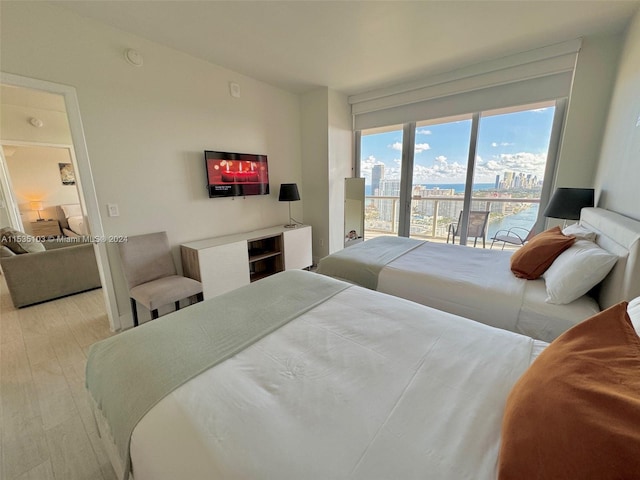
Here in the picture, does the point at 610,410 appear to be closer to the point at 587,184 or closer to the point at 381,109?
the point at 587,184

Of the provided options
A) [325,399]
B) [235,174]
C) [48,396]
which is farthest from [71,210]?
[325,399]

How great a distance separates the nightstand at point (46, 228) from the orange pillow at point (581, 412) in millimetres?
7584

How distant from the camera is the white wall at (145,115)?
1.91 meters

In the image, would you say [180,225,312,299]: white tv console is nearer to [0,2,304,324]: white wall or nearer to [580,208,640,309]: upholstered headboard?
[0,2,304,324]: white wall

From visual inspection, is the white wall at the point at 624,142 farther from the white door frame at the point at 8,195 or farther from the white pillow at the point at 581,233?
the white door frame at the point at 8,195

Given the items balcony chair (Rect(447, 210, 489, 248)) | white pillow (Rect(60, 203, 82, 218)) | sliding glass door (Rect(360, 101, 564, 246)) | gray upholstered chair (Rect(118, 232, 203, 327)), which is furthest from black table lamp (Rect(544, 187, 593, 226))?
white pillow (Rect(60, 203, 82, 218))

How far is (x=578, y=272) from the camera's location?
1.40 meters

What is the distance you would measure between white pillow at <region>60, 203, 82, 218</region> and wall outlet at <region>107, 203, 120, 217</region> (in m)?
4.77

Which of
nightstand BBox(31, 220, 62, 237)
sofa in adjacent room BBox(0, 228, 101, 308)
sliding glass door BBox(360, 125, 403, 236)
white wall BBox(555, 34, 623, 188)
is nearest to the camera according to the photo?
white wall BBox(555, 34, 623, 188)

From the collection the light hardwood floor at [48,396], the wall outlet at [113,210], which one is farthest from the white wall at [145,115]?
the light hardwood floor at [48,396]

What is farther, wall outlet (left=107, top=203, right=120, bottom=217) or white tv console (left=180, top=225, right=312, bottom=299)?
white tv console (left=180, top=225, right=312, bottom=299)

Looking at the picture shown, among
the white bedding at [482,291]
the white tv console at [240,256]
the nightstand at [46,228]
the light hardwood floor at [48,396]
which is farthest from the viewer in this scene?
the nightstand at [46,228]

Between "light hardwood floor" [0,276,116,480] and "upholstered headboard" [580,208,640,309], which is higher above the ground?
"upholstered headboard" [580,208,640,309]

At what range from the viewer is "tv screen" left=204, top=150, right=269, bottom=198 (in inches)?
115
